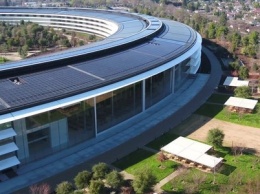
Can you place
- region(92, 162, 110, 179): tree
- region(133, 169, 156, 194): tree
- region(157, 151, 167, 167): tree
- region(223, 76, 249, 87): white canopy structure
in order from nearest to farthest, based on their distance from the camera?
region(133, 169, 156, 194): tree < region(92, 162, 110, 179): tree < region(157, 151, 167, 167): tree < region(223, 76, 249, 87): white canopy structure

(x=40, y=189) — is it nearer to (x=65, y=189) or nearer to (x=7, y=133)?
(x=65, y=189)

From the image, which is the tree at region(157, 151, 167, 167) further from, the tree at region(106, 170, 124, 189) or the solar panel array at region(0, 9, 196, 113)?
the solar panel array at region(0, 9, 196, 113)

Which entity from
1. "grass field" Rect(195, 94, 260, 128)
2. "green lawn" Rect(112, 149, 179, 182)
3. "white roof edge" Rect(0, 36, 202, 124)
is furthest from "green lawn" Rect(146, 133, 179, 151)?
"grass field" Rect(195, 94, 260, 128)

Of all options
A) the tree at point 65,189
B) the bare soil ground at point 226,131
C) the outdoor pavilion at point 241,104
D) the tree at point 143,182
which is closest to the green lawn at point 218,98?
the outdoor pavilion at point 241,104

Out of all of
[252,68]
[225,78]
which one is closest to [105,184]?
[225,78]

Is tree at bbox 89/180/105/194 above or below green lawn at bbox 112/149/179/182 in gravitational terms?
above

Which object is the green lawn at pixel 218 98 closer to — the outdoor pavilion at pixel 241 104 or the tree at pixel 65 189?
the outdoor pavilion at pixel 241 104

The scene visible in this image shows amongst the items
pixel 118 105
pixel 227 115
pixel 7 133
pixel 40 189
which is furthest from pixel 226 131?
pixel 7 133
